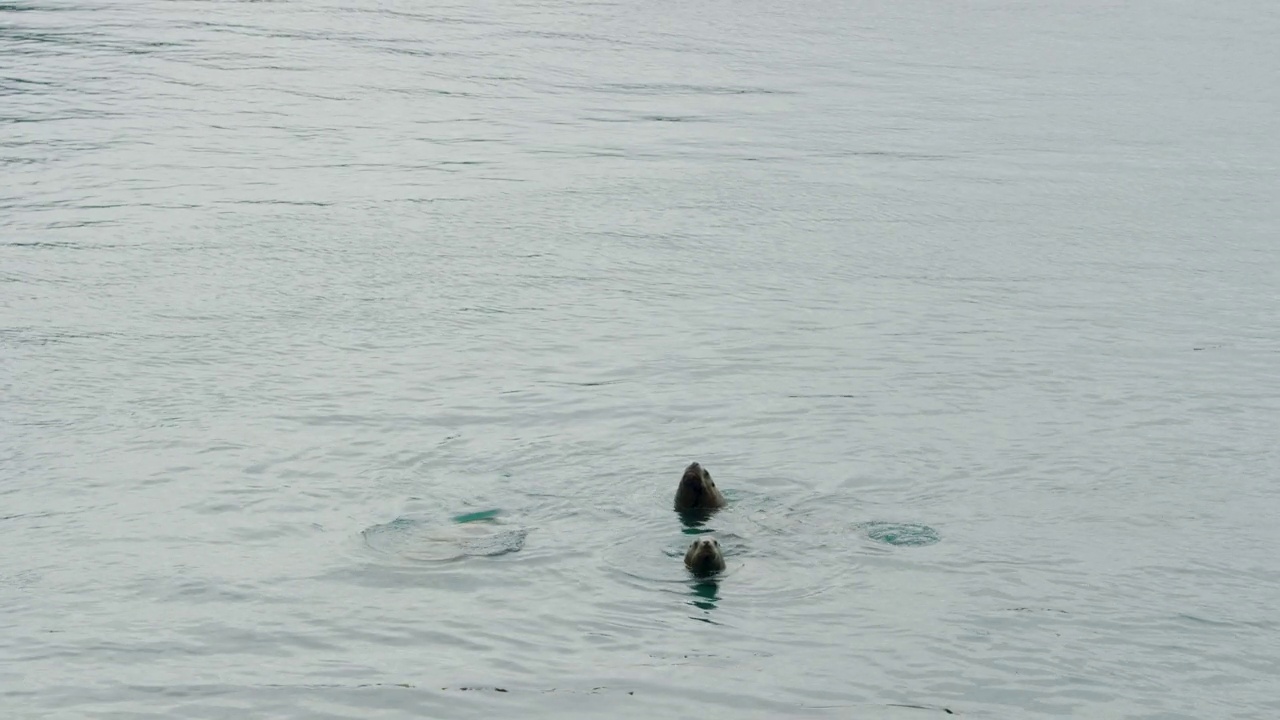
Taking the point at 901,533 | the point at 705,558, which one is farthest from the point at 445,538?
the point at 901,533

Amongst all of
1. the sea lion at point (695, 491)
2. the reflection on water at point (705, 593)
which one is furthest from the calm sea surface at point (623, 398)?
the sea lion at point (695, 491)

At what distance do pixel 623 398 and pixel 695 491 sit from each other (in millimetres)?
3259

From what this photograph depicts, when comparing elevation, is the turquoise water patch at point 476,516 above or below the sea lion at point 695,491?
below

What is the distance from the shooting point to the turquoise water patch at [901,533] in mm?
12383

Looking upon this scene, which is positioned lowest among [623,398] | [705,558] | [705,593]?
[705,593]

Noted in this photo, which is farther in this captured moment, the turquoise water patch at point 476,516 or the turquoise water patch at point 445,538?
the turquoise water patch at point 476,516

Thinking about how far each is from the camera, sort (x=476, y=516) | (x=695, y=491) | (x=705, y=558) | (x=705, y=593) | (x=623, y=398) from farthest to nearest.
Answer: (x=623, y=398), (x=476, y=516), (x=695, y=491), (x=705, y=558), (x=705, y=593)

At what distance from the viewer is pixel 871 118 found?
2923 centimetres

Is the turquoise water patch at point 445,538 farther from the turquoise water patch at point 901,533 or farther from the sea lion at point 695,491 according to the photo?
the turquoise water patch at point 901,533

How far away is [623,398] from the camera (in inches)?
615

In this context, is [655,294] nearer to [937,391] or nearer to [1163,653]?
[937,391]

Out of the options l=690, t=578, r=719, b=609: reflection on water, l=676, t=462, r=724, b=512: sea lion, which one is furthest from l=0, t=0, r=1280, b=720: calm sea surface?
l=676, t=462, r=724, b=512: sea lion

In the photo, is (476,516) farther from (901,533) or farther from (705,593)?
(901,533)

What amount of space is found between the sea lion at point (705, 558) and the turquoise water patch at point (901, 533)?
59.1 inches
